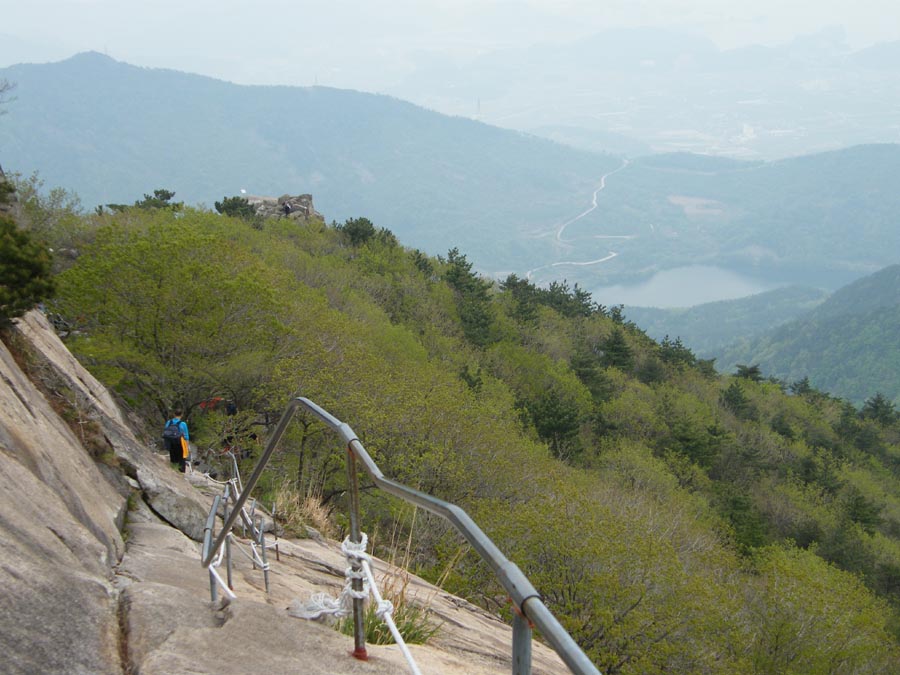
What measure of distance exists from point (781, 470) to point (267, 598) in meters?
57.0

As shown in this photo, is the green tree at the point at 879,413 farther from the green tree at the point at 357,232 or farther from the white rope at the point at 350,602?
the white rope at the point at 350,602

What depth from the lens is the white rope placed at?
284 centimetres

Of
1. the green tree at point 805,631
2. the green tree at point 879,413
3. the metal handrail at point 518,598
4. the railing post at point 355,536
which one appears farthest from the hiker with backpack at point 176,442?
the green tree at point 879,413

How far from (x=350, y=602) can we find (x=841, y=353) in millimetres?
174829

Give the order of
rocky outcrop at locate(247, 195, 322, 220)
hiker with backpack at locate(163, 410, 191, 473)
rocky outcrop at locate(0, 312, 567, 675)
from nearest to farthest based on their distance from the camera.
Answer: rocky outcrop at locate(0, 312, 567, 675)
hiker with backpack at locate(163, 410, 191, 473)
rocky outcrop at locate(247, 195, 322, 220)

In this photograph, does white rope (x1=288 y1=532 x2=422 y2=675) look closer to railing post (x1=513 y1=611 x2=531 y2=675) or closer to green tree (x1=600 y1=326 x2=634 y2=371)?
railing post (x1=513 y1=611 x2=531 y2=675)

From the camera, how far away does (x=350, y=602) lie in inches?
177

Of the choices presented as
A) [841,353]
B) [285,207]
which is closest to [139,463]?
[285,207]

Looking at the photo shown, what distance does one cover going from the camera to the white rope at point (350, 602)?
2835 millimetres

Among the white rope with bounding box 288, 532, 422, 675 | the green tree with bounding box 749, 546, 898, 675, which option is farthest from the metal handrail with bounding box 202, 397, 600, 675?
the green tree with bounding box 749, 546, 898, 675

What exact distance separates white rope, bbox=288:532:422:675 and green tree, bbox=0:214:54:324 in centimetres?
772

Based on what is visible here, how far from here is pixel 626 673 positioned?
14906 millimetres

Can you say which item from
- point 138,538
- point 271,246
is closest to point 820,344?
point 271,246

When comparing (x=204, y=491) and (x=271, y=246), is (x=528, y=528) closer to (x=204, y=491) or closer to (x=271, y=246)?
(x=204, y=491)
